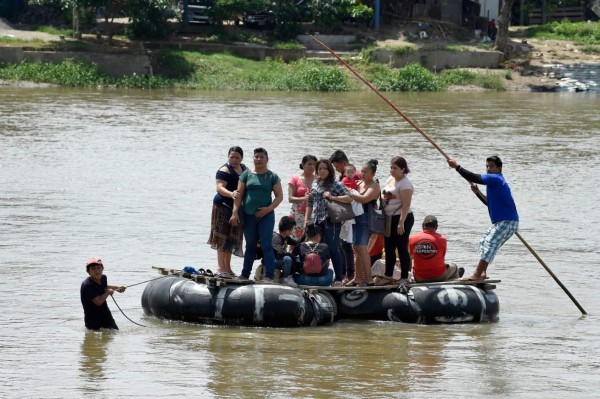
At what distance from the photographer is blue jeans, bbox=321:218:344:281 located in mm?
12359

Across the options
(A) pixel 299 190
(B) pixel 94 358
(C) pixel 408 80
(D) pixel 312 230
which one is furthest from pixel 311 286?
(C) pixel 408 80

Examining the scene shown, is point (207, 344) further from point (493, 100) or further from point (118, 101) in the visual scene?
point (493, 100)

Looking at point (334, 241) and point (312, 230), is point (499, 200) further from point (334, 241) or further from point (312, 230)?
point (312, 230)

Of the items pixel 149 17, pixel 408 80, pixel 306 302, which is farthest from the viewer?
pixel 149 17

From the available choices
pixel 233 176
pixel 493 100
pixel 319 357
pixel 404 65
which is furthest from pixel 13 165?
pixel 404 65

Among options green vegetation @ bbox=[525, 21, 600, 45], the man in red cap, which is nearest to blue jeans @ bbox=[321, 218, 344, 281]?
the man in red cap

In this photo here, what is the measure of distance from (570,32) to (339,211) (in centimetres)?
3769

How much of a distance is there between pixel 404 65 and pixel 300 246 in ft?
105

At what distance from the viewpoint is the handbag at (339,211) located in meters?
12.2

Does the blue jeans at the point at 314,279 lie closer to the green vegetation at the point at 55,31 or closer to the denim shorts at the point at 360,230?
the denim shorts at the point at 360,230

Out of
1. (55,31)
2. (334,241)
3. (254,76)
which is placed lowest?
(334,241)

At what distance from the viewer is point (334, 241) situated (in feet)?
40.7

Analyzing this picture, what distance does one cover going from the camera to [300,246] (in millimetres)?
12258

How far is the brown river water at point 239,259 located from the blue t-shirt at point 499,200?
1.11m
